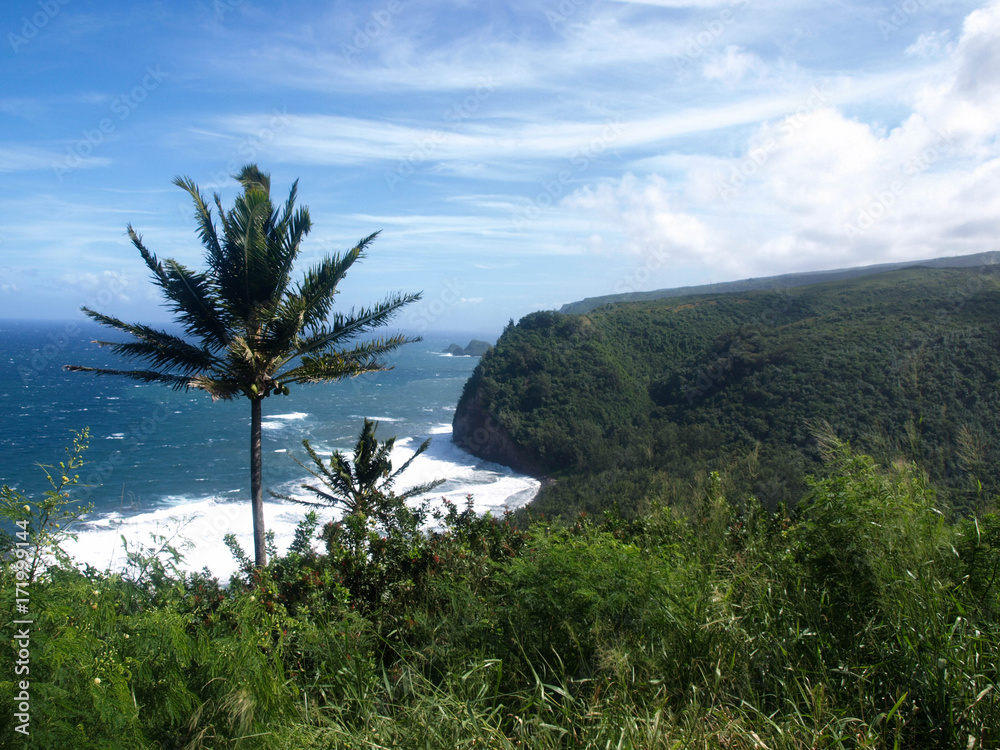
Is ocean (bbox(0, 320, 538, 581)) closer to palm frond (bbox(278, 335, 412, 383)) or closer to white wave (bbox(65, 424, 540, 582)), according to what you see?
white wave (bbox(65, 424, 540, 582))

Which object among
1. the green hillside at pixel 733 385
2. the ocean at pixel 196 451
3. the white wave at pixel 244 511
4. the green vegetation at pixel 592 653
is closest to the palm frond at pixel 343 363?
the white wave at pixel 244 511

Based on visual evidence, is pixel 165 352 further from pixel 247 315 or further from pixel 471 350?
pixel 471 350

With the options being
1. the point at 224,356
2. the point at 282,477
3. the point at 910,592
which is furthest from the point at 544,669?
the point at 282,477

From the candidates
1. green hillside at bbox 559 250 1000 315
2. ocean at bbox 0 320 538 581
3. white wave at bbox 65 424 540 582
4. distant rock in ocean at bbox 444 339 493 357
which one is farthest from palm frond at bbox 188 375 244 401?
distant rock in ocean at bbox 444 339 493 357

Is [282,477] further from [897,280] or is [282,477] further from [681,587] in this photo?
[897,280]

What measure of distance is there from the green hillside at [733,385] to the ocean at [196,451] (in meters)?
5.84

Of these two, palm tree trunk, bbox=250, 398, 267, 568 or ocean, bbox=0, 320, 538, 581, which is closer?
palm tree trunk, bbox=250, 398, 267, 568

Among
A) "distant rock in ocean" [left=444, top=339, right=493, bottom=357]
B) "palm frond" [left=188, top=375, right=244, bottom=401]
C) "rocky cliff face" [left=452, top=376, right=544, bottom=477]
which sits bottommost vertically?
"rocky cliff face" [left=452, top=376, right=544, bottom=477]

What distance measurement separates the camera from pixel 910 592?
237cm

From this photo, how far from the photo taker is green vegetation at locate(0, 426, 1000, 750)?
1.94 metres

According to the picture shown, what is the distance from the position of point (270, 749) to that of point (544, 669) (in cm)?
112

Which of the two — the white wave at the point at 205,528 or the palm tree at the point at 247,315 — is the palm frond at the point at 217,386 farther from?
the white wave at the point at 205,528

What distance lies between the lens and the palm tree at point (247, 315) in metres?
8.14

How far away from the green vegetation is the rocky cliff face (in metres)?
46.8
